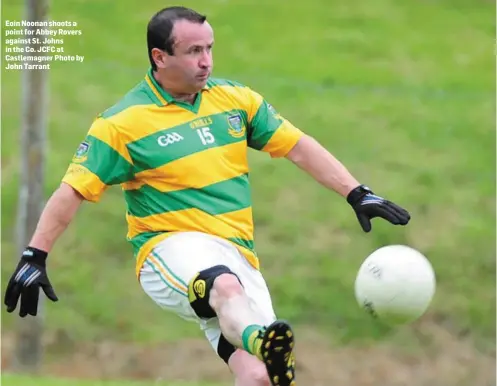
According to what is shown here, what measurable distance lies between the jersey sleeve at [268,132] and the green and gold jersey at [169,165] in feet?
0.52

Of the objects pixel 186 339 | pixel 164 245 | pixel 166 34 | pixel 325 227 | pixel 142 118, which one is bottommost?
pixel 186 339

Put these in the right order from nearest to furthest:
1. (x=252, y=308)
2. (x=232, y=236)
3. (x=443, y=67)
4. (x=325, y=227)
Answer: (x=252, y=308)
(x=232, y=236)
(x=325, y=227)
(x=443, y=67)

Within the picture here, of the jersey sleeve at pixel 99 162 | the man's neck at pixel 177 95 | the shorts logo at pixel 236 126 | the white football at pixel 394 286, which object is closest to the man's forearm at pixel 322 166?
the shorts logo at pixel 236 126

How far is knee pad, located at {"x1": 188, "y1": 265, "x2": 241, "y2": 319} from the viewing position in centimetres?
557

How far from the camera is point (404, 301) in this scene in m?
5.84

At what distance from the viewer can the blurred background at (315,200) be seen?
11.0 m

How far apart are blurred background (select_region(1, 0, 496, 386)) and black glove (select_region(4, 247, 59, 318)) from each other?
7.94 feet

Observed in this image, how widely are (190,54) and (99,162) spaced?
2.47 feet

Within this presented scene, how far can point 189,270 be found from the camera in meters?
5.76

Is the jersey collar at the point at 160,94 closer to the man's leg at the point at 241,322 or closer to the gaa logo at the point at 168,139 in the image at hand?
the gaa logo at the point at 168,139

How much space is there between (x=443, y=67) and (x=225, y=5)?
3.53 meters

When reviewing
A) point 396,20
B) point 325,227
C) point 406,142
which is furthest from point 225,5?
point 325,227

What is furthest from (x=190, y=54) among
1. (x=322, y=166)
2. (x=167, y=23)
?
(x=322, y=166)

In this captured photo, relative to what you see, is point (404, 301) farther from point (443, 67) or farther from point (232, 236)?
point (443, 67)
